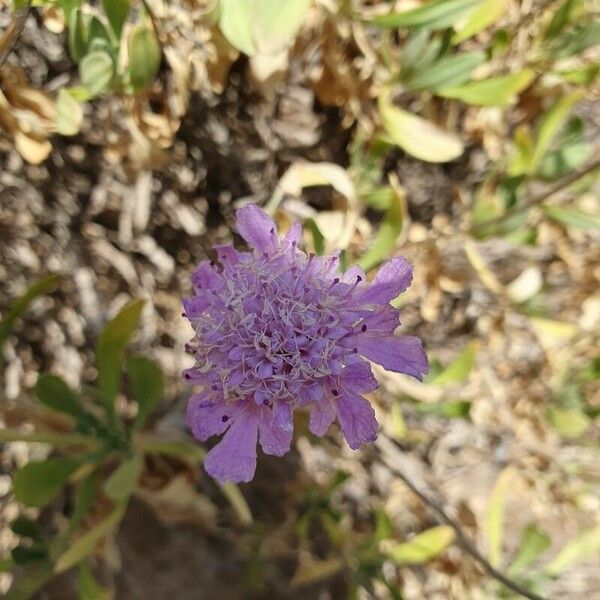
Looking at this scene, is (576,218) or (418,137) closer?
(418,137)

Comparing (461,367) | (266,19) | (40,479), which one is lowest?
(40,479)

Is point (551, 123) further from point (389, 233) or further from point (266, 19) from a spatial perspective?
point (266, 19)

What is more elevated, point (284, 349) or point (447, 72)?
point (447, 72)

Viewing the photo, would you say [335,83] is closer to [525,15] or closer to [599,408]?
[525,15]

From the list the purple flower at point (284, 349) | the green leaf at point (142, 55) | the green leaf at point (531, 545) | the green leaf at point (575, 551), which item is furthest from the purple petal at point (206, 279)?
the green leaf at point (575, 551)

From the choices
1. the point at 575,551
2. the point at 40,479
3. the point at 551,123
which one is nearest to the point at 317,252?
the point at 40,479

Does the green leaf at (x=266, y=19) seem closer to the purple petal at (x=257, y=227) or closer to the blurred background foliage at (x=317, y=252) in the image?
the blurred background foliage at (x=317, y=252)
